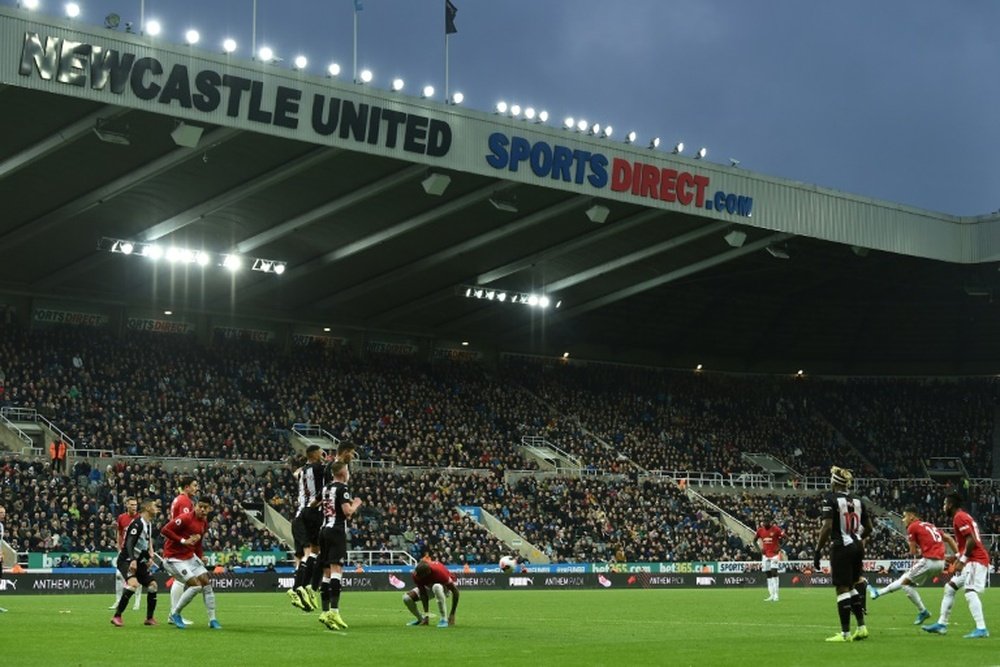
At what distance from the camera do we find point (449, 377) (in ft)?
224

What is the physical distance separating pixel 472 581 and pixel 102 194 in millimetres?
17692

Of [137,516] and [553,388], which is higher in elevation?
[553,388]

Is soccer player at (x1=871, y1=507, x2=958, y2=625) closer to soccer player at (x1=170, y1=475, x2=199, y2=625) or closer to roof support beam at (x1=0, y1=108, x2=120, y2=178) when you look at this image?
soccer player at (x1=170, y1=475, x2=199, y2=625)

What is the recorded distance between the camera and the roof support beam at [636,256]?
5447cm

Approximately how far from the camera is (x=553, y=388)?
72062 millimetres

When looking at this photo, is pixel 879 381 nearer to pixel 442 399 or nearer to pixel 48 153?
pixel 442 399

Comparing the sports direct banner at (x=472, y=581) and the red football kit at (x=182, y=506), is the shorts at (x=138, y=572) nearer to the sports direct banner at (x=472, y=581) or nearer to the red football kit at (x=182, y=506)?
the red football kit at (x=182, y=506)

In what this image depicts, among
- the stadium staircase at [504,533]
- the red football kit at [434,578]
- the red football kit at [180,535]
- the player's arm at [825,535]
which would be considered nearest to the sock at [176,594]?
the red football kit at [180,535]

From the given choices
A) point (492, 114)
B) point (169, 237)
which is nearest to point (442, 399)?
point (169, 237)

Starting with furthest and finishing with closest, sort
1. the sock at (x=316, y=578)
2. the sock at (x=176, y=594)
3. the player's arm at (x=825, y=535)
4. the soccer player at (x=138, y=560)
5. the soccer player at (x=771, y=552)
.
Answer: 1. the soccer player at (x=771, y=552)
2. the soccer player at (x=138, y=560)
3. the sock at (x=316, y=578)
4. the sock at (x=176, y=594)
5. the player's arm at (x=825, y=535)

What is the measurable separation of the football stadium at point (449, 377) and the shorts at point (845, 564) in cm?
3

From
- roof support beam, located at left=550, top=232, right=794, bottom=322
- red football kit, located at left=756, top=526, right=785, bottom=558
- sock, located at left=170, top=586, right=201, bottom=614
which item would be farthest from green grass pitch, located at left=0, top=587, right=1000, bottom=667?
roof support beam, located at left=550, top=232, right=794, bottom=322

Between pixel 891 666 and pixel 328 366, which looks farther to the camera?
pixel 328 366

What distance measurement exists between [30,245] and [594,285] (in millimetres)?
23737
